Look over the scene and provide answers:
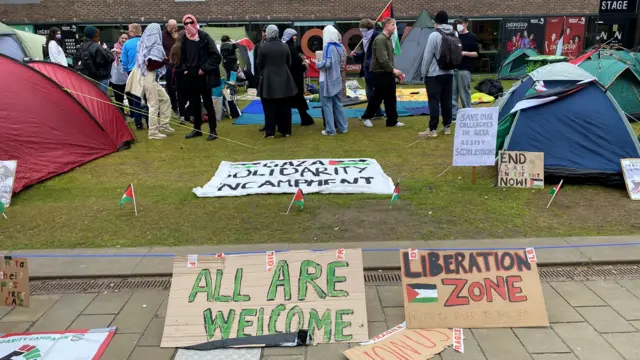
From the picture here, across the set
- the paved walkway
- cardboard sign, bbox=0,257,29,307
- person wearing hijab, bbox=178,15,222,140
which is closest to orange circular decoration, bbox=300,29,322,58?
person wearing hijab, bbox=178,15,222,140

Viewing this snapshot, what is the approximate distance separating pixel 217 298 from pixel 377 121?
721cm

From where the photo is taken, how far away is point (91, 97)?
7590 mm

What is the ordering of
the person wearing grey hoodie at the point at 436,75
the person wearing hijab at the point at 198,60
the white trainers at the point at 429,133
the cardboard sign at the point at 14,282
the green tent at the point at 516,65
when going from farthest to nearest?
1. the green tent at the point at 516,65
2. the white trainers at the point at 429,133
3. the person wearing hijab at the point at 198,60
4. the person wearing grey hoodie at the point at 436,75
5. the cardboard sign at the point at 14,282

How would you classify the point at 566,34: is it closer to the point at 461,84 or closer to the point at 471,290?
the point at 461,84

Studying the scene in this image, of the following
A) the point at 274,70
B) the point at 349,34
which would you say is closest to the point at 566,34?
the point at 349,34

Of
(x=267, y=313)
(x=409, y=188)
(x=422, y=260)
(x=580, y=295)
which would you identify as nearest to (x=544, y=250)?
(x=580, y=295)

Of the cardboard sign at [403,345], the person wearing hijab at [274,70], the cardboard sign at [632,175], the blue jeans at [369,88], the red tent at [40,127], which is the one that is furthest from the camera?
the blue jeans at [369,88]

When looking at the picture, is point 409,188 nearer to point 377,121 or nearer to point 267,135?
point 267,135

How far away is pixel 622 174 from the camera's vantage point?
5.41 metres

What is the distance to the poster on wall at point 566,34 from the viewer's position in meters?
19.0

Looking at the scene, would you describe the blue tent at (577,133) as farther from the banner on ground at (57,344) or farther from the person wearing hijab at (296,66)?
the banner on ground at (57,344)

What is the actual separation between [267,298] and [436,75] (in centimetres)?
559

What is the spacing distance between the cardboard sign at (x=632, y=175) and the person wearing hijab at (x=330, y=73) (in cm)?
442

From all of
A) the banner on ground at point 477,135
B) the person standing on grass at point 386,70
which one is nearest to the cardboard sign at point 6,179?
the banner on ground at point 477,135
